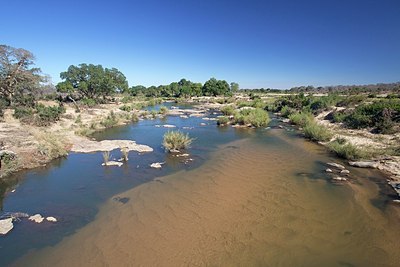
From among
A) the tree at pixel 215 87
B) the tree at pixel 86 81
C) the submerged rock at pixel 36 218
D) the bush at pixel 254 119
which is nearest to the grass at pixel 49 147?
the submerged rock at pixel 36 218

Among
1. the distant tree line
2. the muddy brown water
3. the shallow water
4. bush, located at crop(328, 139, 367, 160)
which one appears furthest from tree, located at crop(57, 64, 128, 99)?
the distant tree line

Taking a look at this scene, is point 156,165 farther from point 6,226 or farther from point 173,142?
point 6,226

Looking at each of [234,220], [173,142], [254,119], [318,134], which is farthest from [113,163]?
[254,119]

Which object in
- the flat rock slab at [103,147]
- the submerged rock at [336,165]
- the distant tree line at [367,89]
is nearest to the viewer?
the submerged rock at [336,165]

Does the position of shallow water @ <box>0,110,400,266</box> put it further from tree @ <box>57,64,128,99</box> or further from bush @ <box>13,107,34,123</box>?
tree @ <box>57,64,128,99</box>

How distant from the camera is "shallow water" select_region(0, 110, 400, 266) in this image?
700 cm

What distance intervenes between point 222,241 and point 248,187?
452cm

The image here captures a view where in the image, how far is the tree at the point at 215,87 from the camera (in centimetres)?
9119

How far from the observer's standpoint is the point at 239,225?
8.59 metres

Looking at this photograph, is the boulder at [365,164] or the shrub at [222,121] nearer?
the boulder at [365,164]

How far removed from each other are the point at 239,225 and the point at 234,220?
1.13 feet

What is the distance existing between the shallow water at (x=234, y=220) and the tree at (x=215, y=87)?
77967 mm

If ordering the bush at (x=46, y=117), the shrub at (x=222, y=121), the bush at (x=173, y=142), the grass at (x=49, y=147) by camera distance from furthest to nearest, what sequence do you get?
the shrub at (x=222, y=121)
the bush at (x=46, y=117)
the bush at (x=173, y=142)
the grass at (x=49, y=147)

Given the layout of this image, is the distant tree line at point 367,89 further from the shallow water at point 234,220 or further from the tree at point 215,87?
the shallow water at point 234,220
